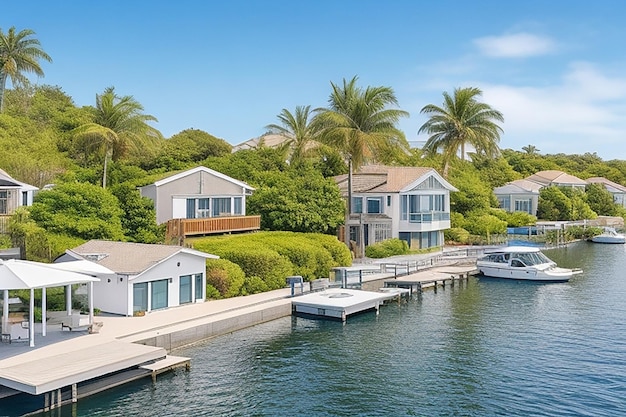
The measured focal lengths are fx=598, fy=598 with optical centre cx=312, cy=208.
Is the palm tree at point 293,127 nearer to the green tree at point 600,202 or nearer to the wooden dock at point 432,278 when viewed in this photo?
the wooden dock at point 432,278

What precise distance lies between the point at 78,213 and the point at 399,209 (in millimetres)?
26241

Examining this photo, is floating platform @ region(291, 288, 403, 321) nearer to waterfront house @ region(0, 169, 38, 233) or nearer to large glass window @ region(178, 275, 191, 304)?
large glass window @ region(178, 275, 191, 304)

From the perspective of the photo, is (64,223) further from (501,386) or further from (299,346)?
(501,386)

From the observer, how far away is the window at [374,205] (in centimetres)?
4994

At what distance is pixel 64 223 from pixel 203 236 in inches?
347

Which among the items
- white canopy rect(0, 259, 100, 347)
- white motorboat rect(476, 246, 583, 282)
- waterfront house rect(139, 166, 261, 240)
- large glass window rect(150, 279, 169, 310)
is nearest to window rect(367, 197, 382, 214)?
white motorboat rect(476, 246, 583, 282)

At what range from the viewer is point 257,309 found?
2711 cm

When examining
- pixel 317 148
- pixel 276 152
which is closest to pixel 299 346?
pixel 317 148

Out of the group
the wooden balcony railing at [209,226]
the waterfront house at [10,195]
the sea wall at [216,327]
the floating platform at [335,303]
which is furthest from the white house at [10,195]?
the floating platform at [335,303]

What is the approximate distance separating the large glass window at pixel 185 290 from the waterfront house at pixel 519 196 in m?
58.5

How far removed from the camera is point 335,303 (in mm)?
28766

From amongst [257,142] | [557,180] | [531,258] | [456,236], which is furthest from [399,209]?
[557,180]

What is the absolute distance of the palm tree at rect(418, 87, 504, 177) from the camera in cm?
6122

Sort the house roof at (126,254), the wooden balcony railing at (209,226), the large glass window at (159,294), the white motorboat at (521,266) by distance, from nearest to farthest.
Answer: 1. the house roof at (126,254)
2. the large glass window at (159,294)
3. the wooden balcony railing at (209,226)
4. the white motorboat at (521,266)
